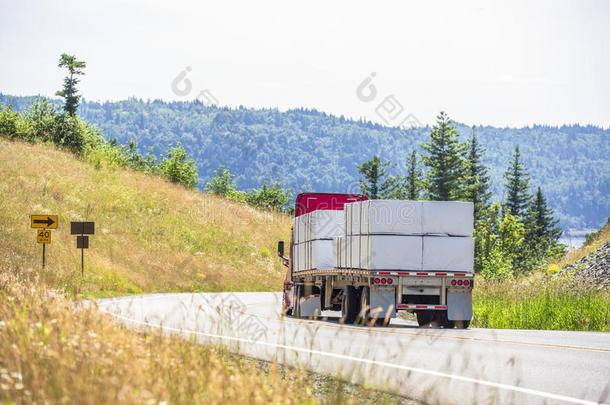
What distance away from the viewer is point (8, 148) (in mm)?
74062

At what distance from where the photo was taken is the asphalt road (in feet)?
36.0

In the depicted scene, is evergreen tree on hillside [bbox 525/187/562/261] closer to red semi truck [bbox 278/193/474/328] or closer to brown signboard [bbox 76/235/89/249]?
brown signboard [bbox 76/235/89/249]

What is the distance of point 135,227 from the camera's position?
219 ft

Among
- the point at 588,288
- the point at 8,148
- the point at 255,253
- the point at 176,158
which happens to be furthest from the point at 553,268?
the point at 176,158

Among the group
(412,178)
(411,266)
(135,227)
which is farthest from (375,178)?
(411,266)

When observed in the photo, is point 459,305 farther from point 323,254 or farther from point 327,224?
point 327,224

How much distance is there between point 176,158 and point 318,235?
84.8 meters

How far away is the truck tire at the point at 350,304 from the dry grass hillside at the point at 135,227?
2477 centimetres

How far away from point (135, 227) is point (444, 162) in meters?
48.0

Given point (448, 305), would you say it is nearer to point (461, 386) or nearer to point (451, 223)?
point (451, 223)

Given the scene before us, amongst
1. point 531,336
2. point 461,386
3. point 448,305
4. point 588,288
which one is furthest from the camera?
point 588,288

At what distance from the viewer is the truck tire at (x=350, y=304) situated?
82.3 ft

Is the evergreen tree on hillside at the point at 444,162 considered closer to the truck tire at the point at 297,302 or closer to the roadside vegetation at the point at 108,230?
the roadside vegetation at the point at 108,230

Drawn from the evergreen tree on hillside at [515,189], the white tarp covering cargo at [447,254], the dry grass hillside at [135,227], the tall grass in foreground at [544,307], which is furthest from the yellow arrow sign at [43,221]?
the evergreen tree on hillside at [515,189]
